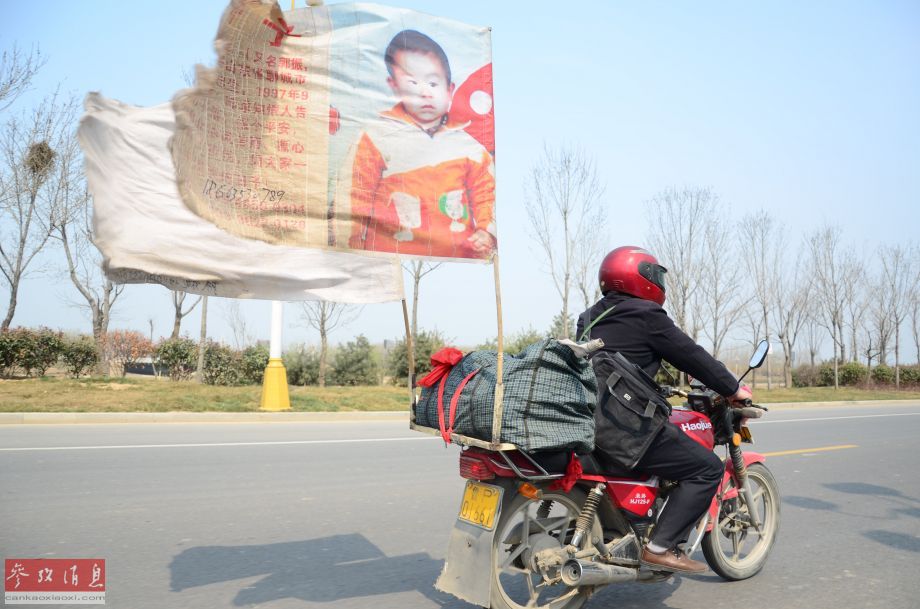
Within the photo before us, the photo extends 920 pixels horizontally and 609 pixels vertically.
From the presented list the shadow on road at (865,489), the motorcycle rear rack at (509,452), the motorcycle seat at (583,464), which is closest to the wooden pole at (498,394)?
the motorcycle rear rack at (509,452)

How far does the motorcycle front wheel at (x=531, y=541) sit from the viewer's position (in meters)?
3.67

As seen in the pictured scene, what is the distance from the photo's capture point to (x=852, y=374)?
39.6m

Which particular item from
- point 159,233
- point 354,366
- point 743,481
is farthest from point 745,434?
point 354,366

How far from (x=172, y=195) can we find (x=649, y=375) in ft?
8.10

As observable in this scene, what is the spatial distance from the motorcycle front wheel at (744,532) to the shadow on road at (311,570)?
1658mm

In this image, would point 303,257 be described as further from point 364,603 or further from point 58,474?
point 58,474

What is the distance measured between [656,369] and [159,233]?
8.40ft

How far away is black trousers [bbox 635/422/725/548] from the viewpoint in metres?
3.90

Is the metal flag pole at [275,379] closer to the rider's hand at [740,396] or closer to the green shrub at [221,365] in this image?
the green shrub at [221,365]

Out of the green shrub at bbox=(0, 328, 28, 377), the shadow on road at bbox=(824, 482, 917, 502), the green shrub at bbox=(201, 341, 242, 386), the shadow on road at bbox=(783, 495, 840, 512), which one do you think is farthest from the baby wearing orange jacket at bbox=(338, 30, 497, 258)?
the green shrub at bbox=(201, 341, 242, 386)

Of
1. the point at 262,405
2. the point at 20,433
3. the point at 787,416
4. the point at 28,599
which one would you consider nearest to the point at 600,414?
the point at 28,599

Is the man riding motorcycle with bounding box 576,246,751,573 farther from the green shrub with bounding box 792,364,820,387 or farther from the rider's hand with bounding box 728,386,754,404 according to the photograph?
the green shrub with bounding box 792,364,820,387

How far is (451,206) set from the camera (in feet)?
11.8

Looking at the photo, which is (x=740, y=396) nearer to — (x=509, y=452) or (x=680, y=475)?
(x=680, y=475)
